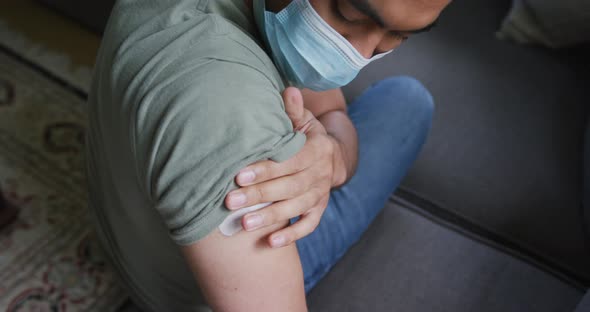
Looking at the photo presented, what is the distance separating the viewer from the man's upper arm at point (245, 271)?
62 cm

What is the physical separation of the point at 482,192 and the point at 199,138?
0.88 meters

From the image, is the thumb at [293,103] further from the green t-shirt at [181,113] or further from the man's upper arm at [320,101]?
the man's upper arm at [320,101]

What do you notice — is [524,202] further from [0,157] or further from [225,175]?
[0,157]

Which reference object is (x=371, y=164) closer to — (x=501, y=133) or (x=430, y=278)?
(x=430, y=278)

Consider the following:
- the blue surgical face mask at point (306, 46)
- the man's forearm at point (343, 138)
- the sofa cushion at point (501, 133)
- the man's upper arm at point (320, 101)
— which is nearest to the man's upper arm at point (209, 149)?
the blue surgical face mask at point (306, 46)

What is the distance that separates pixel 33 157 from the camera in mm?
1544

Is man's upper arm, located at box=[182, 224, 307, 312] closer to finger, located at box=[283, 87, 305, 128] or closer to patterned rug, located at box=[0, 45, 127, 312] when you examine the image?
finger, located at box=[283, 87, 305, 128]

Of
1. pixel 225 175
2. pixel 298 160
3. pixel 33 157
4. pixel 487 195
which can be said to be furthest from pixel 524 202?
pixel 33 157

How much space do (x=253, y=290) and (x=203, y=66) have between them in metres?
0.28

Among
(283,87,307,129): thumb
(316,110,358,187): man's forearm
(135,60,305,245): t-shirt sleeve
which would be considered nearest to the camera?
(135,60,305,245): t-shirt sleeve

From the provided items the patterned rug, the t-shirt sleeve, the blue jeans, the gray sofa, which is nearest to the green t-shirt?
the t-shirt sleeve

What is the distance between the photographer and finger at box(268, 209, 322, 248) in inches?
26.0

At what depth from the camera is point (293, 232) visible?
2.26ft

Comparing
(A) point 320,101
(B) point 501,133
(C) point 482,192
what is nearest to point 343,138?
(A) point 320,101
